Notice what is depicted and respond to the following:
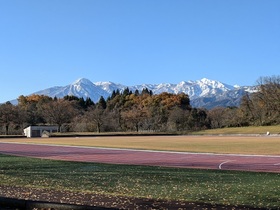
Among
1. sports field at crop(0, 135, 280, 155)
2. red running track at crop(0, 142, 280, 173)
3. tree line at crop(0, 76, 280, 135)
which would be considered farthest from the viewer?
tree line at crop(0, 76, 280, 135)

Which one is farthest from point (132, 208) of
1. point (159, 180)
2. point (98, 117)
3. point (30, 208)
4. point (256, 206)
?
point (98, 117)

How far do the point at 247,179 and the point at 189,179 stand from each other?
6.58 feet

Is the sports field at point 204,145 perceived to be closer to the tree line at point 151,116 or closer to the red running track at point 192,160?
the red running track at point 192,160

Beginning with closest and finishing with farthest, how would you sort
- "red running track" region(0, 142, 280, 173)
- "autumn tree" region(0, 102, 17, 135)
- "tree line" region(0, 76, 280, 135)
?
1. "red running track" region(0, 142, 280, 173)
2. "autumn tree" region(0, 102, 17, 135)
3. "tree line" region(0, 76, 280, 135)

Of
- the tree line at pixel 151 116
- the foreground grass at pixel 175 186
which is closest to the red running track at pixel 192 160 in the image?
the foreground grass at pixel 175 186

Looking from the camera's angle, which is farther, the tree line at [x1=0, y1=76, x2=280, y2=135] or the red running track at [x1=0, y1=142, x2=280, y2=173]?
the tree line at [x1=0, y1=76, x2=280, y2=135]

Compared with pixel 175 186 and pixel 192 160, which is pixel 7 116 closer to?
pixel 192 160

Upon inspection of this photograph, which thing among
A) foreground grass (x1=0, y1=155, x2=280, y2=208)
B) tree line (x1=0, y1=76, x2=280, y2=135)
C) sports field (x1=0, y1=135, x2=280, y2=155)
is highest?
tree line (x1=0, y1=76, x2=280, y2=135)

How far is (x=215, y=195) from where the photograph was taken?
408 inches

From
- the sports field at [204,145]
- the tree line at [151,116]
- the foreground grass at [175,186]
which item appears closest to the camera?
the foreground grass at [175,186]

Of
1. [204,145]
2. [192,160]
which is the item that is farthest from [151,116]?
[192,160]

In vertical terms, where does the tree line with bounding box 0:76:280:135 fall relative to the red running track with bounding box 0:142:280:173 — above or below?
above

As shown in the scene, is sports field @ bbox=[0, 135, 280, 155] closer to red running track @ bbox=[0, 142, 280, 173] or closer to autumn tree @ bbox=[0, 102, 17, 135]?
red running track @ bbox=[0, 142, 280, 173]

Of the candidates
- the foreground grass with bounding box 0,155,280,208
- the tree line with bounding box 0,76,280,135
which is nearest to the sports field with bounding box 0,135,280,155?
the foreground grass with bounding box 0,155,280,208
